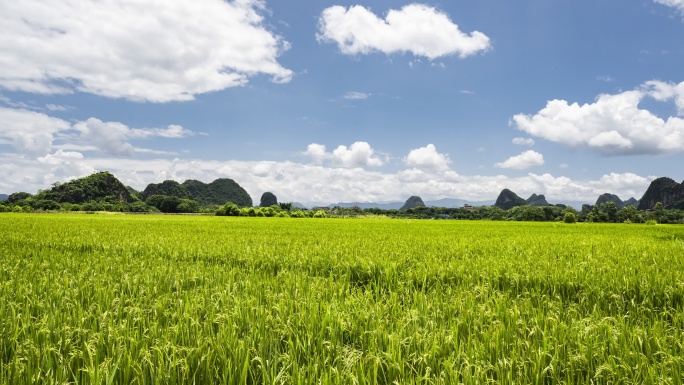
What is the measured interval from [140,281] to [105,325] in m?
2.46

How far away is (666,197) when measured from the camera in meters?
162

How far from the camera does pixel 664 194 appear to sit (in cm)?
16325

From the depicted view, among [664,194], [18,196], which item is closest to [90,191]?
[18,196]

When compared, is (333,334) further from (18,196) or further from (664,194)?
(664,194)

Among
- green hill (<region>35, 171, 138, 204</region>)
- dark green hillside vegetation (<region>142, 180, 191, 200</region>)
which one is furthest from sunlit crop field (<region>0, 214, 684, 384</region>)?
dark green hillside vegetation (<region>142, 180, 191, 200</region>)

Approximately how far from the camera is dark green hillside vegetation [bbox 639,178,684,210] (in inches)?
6132

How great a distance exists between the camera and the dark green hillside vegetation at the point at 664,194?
511ft

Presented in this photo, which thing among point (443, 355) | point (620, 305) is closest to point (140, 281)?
point (443, 355)

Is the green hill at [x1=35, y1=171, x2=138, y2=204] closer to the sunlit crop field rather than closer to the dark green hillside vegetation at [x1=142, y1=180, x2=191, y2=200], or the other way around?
the dark green hillside vegetation at [x1=142, y1=180, x2=191, y2=200]

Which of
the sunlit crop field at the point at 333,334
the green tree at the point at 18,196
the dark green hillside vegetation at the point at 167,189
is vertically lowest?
the sunlit crop field at the point at 333,334

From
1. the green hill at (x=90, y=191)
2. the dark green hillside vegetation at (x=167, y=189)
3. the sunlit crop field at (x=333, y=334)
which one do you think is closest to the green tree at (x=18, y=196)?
the green hill at (x=90, y=191)

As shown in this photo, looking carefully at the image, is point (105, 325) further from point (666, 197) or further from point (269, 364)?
point (666, 197)

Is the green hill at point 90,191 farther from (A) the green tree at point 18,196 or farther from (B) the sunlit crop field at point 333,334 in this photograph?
(B) the sunlit crop field at point 333,334

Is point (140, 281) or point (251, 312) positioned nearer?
point (251, 312)
